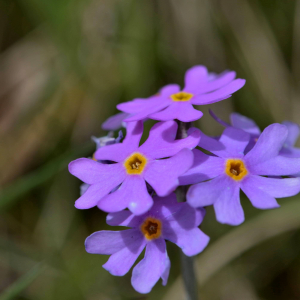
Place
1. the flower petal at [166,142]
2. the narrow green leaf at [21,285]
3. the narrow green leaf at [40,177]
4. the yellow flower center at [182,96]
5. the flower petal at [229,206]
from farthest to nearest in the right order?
1. the narrow green leaf at [40,177]
2. the narrow green leaf at [21,285]
3. the yellow flower center at [182,96]
4. the flower petal at [166,142]
5. the flower petal at [229,206]

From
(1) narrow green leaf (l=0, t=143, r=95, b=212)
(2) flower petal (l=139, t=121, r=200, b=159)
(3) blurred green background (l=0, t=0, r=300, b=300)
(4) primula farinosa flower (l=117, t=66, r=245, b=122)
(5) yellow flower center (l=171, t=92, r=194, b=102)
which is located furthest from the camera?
(3) blurred green background (l=0, t=0, r=300, b=300)

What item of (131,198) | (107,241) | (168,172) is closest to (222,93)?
(168,172)

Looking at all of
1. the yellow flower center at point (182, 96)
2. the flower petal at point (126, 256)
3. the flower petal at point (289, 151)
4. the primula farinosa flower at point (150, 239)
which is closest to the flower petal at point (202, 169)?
the primula farinosa flower at point (150, 239)

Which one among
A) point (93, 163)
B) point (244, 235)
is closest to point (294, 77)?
point (244, 235)

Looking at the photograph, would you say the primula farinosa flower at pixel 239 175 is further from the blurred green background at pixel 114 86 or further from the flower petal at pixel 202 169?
the blurred green background at pixel 114 86

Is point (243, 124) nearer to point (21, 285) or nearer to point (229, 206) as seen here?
point (229, 206)

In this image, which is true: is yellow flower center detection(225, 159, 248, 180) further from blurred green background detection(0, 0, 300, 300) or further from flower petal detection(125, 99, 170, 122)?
blurred green background detection(0, 0, 300, 300)

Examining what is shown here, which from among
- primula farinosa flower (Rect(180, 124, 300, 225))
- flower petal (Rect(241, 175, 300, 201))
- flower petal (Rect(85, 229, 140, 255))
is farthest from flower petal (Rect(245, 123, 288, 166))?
flower petal (Rect(85, 229, 140, 255))

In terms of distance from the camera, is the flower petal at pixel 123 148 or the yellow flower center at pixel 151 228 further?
the flower petal at pixel 123 148
